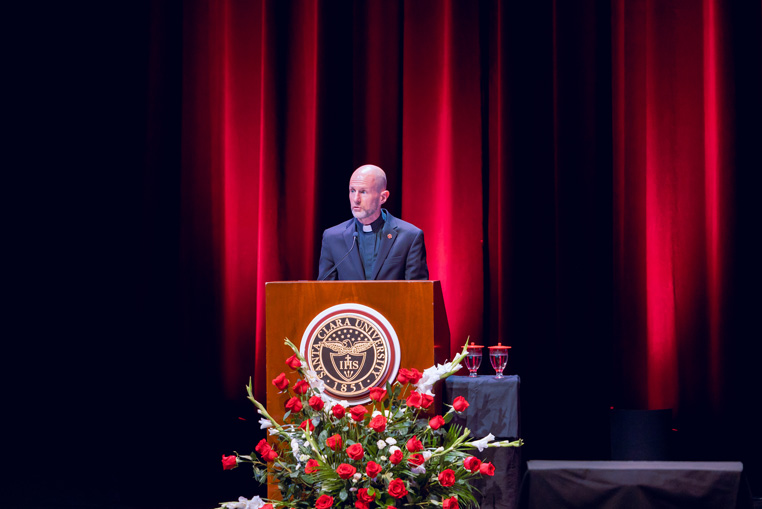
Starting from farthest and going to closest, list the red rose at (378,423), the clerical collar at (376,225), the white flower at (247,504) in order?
the clerical collar at (376,225)
the white flower at (247,504)
the red rose at (378,423)

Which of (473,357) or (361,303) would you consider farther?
(473,357)

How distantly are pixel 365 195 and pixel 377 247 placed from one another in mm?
206

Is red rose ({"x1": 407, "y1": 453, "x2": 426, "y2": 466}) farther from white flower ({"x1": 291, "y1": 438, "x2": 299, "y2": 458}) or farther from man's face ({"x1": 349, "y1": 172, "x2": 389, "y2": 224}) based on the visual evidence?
man's face ({"x1": 349, "y1": 172, "x2": 389, "y2": 224})

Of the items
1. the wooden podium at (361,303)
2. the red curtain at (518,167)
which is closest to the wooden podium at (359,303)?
the wooden podium at (361,303)

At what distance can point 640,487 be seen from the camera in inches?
81.0

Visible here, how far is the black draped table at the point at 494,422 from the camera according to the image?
2.56m

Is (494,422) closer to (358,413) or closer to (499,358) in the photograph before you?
(499,358)

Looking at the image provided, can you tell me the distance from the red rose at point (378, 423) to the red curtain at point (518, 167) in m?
1.77

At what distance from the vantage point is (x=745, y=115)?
145 inches

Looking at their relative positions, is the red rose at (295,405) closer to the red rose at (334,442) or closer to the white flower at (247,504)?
the red rose at (334,442)

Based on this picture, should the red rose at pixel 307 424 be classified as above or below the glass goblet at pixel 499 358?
below

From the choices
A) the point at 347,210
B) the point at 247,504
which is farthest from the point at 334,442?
the point at 347,210

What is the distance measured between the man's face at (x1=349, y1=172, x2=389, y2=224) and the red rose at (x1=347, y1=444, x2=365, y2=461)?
1052mm

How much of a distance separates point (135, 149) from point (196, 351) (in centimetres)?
110
